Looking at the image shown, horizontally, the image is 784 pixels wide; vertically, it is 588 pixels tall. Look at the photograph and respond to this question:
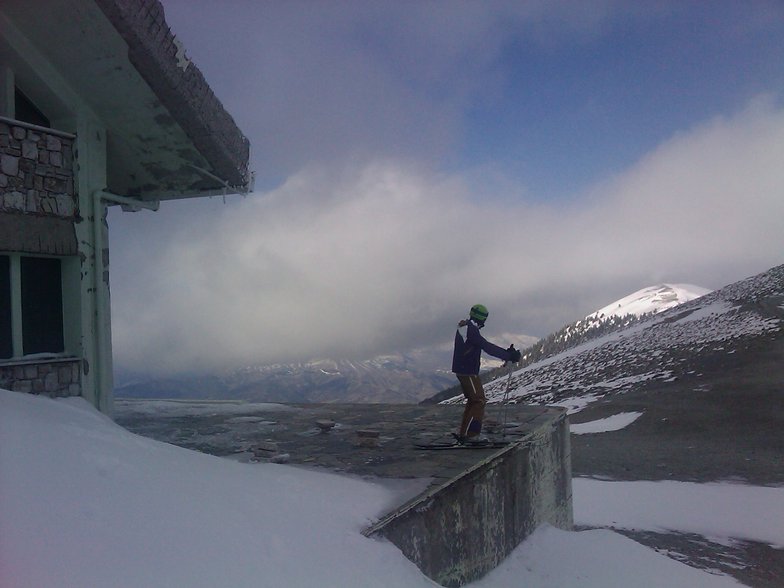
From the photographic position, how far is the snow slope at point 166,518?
323 centimetres

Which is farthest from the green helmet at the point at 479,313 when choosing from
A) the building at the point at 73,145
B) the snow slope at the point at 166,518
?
the building at the point at 73,145

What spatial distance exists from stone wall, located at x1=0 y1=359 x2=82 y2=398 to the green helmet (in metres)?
5.01

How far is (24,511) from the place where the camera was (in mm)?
3393

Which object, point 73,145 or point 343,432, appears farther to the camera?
point 343,432

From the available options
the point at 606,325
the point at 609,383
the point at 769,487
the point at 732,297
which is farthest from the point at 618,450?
the point at 606,325

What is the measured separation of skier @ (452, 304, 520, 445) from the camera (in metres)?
7.91

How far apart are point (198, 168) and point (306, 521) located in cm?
597

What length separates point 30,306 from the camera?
7574 millimetres

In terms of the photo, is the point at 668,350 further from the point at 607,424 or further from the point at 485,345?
the point at 485,345

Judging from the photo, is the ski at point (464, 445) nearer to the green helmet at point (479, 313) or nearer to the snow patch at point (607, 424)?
the green helmet at point (479, 313)

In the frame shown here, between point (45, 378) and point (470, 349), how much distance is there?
5151 millimetres

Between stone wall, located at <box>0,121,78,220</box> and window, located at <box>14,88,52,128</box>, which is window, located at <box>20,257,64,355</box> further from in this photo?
window, located at <box>14,88,52,128</box>

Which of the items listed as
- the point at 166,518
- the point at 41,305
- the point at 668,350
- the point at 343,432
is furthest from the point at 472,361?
the point at 668,350

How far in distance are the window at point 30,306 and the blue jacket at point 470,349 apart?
16.5 feet
